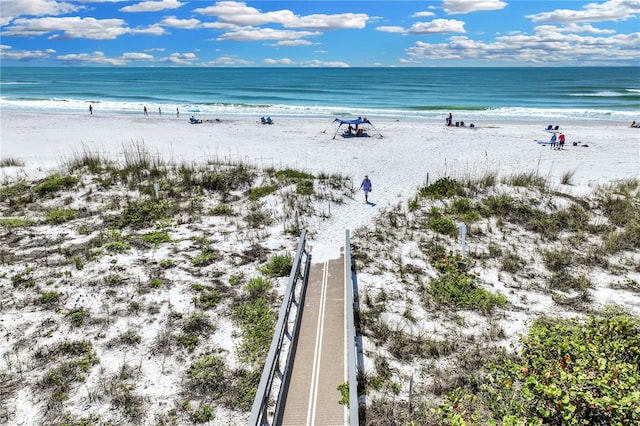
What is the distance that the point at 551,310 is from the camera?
10.1 metres

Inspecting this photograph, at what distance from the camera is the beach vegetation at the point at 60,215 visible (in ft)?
48.3

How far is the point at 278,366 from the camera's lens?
7723mm

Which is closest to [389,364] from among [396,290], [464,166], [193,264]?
[396,290]

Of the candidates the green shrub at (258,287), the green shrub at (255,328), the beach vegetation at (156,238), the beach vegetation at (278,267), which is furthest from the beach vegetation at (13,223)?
the green shrub at (255,328)

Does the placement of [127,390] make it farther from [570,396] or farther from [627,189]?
[627,189]

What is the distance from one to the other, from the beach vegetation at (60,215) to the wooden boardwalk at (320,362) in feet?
31.1

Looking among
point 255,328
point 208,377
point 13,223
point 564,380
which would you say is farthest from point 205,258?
point 564,380

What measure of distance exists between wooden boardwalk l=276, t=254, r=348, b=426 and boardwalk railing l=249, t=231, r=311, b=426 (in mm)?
123

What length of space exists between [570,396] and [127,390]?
278 inches

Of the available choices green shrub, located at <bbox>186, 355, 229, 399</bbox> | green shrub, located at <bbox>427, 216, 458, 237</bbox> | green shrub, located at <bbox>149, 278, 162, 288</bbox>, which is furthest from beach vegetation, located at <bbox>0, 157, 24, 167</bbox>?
green shrub, located at <bbox>427, 216, 458, 237</bbox>

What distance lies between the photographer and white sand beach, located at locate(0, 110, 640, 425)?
26.9 ft

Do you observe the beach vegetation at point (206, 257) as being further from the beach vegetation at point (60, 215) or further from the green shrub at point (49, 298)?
the beach vegetation at point (60, 215)

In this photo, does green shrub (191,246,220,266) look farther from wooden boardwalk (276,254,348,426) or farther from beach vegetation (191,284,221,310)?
wooden boardwalk (276,254,348,426)

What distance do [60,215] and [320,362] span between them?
1179cm
